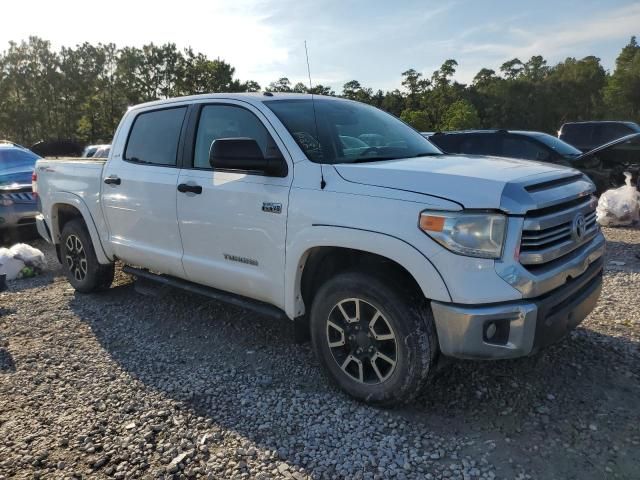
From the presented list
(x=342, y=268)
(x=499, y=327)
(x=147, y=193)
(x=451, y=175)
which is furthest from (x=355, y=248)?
(x=147, y=193)

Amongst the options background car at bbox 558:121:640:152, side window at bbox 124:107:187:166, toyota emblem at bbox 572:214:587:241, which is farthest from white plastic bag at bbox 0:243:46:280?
background car at bbox 558:121:640:152

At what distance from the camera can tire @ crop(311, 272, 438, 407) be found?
2.91m

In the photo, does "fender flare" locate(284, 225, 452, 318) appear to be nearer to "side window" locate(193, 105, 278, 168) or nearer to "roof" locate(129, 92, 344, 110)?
"side window" locate(193, 105, 278, 168)

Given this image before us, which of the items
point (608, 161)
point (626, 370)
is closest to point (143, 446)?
point (626, 370)

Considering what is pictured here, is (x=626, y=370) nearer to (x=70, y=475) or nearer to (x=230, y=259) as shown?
(x=230, y=259)

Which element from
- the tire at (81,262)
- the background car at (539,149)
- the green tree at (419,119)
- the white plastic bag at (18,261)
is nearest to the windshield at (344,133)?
the tire at (81,262)

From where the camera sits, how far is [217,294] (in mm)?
4074

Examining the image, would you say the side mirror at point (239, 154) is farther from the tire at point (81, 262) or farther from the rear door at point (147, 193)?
the tire at point (81, 262)

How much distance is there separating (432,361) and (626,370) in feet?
5.13

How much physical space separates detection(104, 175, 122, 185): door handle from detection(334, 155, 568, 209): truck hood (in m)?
2.49

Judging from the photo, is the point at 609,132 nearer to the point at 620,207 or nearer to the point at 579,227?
the point at 620,207

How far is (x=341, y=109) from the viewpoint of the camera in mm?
4082

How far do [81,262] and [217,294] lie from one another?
2.40m

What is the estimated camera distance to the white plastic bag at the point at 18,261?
670cm
